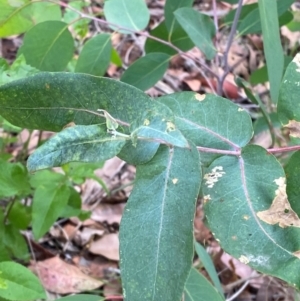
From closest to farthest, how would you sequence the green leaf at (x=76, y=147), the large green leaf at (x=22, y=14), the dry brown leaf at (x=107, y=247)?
the green leaf at (x=76, y=147)
the large green leaf at (x=22, y=14)
the dry brown leaf at (x=107, y=247)

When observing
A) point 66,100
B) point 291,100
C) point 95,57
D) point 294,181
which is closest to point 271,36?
point 291,100

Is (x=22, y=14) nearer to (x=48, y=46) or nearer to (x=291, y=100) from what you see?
(x=48, y=46)

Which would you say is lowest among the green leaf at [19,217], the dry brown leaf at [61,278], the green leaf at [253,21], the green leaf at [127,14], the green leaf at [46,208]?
the dry brown leaf at [61,278]

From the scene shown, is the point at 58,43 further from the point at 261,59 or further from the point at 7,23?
the point at 261,59

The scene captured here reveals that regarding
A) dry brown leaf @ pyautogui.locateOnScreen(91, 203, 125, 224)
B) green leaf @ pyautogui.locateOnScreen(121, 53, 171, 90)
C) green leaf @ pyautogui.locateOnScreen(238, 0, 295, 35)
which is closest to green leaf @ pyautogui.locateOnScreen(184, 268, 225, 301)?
green leaf @ pyautogui.locateOnScreen(121, 53, 171, 90)

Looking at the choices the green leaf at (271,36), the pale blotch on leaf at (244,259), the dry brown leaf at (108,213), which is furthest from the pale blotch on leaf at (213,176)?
the dry brown leaf at (108,213)

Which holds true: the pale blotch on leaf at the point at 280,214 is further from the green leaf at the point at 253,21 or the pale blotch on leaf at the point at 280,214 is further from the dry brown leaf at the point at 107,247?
the dry brown leaf at the point at 107,247

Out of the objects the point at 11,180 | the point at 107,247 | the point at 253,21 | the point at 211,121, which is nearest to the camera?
the point at 211,121
